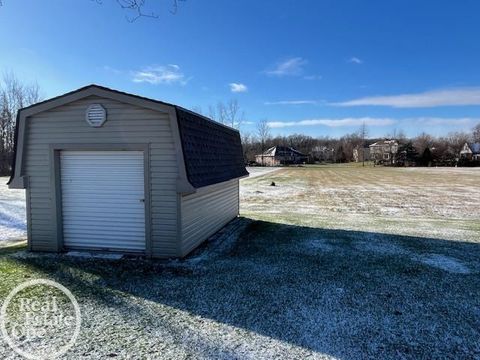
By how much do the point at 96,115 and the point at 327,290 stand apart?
15.2ft

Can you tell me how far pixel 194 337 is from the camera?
315 centimetres

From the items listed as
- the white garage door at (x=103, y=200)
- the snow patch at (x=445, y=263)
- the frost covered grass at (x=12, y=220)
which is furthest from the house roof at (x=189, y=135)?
the snow patch at (x=445, y=263)

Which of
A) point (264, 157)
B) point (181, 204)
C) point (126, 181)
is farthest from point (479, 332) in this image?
point (264, 157)

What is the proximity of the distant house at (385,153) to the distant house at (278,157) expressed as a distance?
16748 mm

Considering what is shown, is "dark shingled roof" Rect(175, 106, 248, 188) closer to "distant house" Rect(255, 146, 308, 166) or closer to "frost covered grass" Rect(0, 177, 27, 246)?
"frost covered grass" Rect(0, 177, 27, 246)

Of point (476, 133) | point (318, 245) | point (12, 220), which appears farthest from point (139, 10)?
point (476, 133)

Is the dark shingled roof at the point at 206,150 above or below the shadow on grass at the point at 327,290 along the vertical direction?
above

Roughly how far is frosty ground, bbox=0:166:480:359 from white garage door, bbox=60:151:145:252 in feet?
1.92

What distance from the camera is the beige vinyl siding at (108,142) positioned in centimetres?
561

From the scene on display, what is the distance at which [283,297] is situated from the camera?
4148 millimetres

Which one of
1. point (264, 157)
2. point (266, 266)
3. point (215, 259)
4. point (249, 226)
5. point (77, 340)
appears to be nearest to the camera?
point (77, 340)

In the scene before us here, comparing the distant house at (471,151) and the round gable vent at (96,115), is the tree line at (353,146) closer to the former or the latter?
the distant house at (471,151)

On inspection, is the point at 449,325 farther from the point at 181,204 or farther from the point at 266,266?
A: the point at 181,204

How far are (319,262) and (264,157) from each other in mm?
67707
